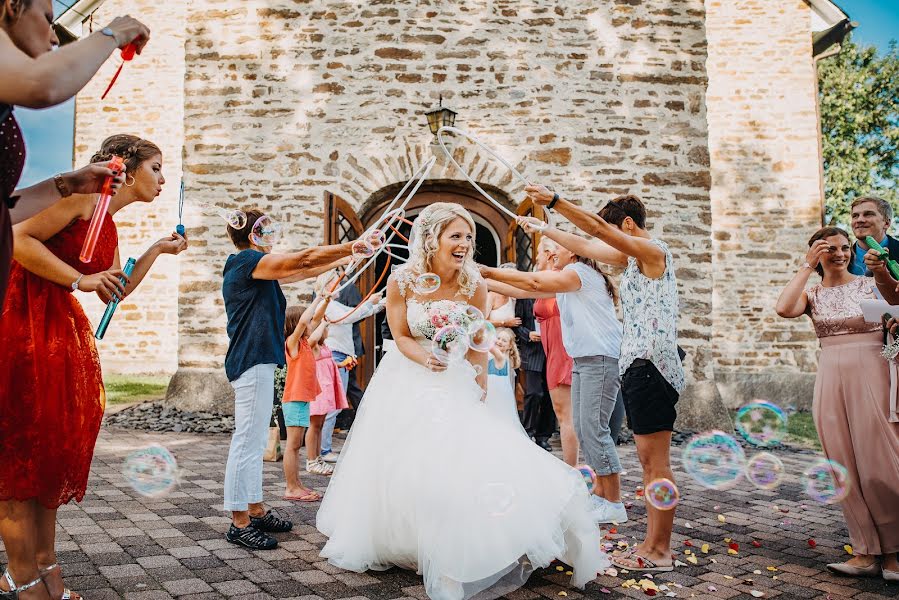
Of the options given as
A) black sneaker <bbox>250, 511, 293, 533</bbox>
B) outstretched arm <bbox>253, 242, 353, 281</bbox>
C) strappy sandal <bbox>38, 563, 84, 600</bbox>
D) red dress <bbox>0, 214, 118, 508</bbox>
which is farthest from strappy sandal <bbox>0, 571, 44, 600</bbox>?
outstretched arm <bbox>253, 242, 353, 281</bbox>

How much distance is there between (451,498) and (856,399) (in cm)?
237

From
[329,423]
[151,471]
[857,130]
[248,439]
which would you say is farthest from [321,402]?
[857,130]

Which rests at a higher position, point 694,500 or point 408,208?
point 408,208

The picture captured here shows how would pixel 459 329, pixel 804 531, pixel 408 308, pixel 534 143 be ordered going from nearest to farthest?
pixel 459 329
pixel 408 308
pixel 804 531
pixel 534 143

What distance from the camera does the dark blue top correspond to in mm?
3824

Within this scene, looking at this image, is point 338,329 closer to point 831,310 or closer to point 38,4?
point 831,310

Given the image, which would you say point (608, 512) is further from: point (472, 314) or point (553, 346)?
point (472, 314)

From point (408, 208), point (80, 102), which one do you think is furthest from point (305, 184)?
point (80, 102)

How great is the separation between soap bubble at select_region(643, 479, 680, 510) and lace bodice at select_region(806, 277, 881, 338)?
1.29 metres

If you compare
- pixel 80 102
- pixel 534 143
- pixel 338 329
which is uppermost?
pixel 80 102

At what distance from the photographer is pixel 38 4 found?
5.98 feet

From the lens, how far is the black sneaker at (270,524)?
4016 millimetres

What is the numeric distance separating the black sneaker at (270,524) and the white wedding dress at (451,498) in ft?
1.49

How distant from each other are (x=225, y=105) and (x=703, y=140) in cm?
690
